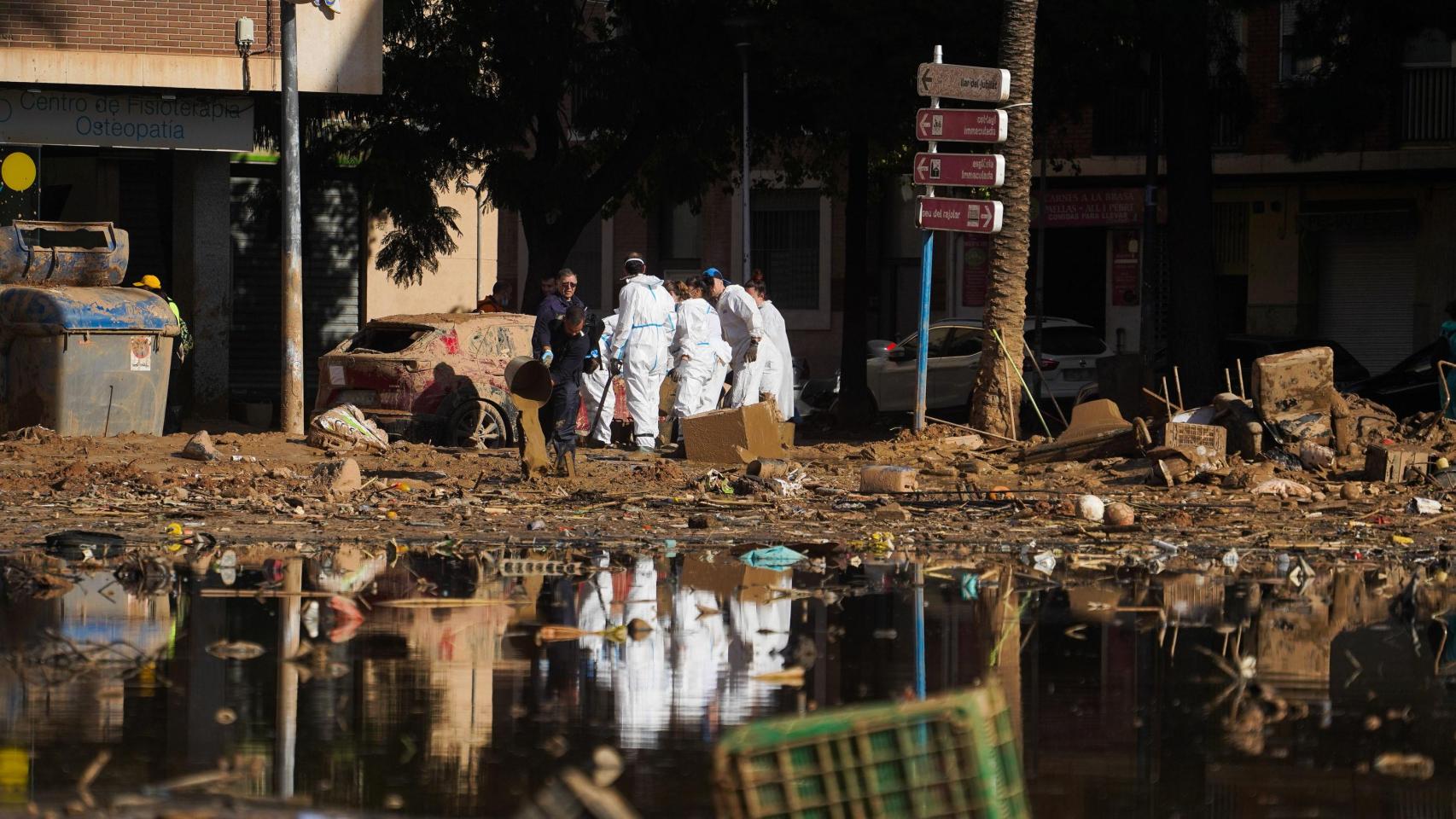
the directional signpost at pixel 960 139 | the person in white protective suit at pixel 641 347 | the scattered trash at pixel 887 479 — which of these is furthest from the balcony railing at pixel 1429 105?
the scattered trash at pixel 887 479

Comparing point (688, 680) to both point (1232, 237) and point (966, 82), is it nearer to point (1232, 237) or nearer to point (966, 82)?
point (966, 82)

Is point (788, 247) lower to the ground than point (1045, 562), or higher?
higher

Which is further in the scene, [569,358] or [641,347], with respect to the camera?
[641,347]

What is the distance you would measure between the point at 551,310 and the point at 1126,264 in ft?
69.6

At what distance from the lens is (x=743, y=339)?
2127 cm

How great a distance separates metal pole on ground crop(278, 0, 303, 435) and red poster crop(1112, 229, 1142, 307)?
20154 mm

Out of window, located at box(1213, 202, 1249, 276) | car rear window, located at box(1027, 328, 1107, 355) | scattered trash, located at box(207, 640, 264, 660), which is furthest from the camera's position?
window, located at box(1213, 202, 1249, 276)

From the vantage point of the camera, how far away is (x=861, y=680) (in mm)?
7160

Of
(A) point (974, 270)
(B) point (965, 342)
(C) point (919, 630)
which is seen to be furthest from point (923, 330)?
(A) point (974, 270)

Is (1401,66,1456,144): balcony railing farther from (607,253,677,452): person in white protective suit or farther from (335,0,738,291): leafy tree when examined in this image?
(607,253,677,452): person in white protective suit

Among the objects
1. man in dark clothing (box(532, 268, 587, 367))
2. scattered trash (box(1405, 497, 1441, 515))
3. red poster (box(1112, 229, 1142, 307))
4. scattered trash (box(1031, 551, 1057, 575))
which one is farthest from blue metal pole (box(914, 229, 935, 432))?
red poster (box(1112, 229, 1142, 307))

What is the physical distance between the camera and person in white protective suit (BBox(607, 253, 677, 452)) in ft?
63.2

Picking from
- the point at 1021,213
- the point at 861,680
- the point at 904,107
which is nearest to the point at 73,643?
the point at 861,680

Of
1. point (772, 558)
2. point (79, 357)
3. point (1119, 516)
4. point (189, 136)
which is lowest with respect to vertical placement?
point (772, 558)
